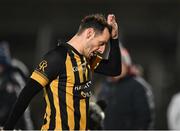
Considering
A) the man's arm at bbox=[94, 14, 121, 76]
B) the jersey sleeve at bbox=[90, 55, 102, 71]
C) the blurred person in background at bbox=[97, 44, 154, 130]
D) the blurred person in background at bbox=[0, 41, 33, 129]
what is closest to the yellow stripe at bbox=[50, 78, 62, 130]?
the jersey sleeve at bbox=[90, 55, 102, 71]

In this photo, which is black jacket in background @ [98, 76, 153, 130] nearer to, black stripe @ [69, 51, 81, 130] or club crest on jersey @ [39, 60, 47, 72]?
black stripe @ [69, 51, 81, 130]

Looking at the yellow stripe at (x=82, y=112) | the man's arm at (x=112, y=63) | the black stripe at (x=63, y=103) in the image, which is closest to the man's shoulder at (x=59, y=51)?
the black stripe at (x=63, y=103)

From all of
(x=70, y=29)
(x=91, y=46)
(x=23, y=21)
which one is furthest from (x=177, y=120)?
(x=23, y=21)

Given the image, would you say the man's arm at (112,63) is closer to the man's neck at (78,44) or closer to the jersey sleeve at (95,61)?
the jersey sleeve at (95,61)

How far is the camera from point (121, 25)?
21750mm

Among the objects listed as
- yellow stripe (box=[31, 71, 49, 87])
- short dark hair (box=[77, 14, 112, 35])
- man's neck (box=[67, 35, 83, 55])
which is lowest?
yellow stripe (box=[31, 71, 49, 87])

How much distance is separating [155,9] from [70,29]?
2737 mm

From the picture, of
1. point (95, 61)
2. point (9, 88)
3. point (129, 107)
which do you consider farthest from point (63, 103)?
point (129, 107)

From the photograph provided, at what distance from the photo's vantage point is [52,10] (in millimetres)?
22953

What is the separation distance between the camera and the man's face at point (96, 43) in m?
6.69

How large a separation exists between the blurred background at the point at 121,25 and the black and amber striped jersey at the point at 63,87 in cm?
1498

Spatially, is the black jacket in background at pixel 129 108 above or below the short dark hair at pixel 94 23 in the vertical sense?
below

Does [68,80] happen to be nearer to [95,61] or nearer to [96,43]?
[96,43]

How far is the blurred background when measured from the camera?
875 inches
